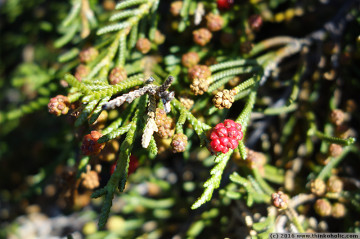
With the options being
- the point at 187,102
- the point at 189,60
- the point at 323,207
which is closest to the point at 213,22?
the point at 189,60

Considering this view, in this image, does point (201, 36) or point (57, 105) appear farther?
point (201, 36)

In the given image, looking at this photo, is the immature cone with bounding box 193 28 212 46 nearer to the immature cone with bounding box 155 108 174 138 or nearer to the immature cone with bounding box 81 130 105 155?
the immature cone with bounding box 155 108 174 138

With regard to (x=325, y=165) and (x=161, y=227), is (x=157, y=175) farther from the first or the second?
(x=325, y=165)

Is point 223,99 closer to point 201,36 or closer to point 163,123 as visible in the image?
point 163,123

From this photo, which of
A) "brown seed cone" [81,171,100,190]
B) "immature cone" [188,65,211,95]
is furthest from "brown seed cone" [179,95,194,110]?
"brown seed cone" [81,171,100,190]

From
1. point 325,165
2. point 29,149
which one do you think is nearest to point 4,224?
→ point 29,149

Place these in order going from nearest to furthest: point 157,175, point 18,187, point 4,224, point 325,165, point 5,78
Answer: point 325,165
point 157,175
point 4,224
point 18,187
point 5,78
